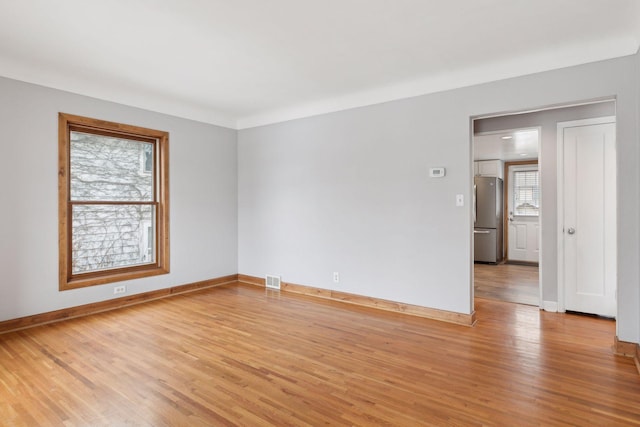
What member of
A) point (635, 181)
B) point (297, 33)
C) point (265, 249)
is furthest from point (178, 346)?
point (635, 181)

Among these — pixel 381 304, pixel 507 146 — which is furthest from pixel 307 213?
pixel 507 146

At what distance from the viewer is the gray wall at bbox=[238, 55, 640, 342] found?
298 cm

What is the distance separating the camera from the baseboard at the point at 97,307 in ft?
11.7

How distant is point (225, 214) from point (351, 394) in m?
3.97

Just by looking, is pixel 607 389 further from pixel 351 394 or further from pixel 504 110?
pixel 504 110

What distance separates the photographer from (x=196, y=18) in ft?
8.68

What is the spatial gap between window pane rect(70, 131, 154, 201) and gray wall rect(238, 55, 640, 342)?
1608 mm

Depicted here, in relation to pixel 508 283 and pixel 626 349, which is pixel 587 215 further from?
pixel 508 283

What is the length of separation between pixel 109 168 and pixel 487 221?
24.4 ft

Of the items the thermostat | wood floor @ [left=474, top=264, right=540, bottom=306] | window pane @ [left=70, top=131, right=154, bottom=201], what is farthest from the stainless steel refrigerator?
window pane @ [left=70, top=131, right=154, bottom=201]

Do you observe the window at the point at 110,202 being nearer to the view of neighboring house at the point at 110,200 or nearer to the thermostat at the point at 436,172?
the view of neighboring house at the point at 110,200

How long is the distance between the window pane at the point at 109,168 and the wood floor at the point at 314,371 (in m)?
1.52

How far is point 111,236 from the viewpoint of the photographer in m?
4.45

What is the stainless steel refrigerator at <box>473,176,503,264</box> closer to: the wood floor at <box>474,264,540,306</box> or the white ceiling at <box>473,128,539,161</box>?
the wood floor at <box>474,264,540,306</box>
